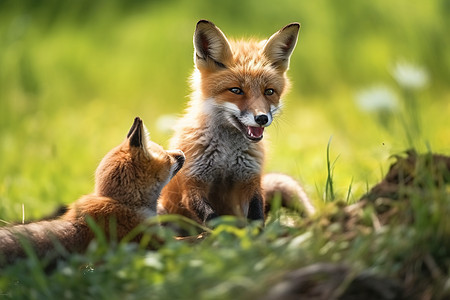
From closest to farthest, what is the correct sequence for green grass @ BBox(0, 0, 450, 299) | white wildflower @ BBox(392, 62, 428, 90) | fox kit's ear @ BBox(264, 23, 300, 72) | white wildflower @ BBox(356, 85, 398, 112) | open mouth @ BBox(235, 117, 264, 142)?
1. white wildflower @ BBox(392, 62, 428, 90)
2. white wildflower @ BBox(356, 85, 398, 112)
3. open mouth @ BBox(235, 117, 264, 142)
4. fox kit's ear @ BBox(264, 23, 300, 72)
5. green grass @ BBox(0, 0, 450, 299)

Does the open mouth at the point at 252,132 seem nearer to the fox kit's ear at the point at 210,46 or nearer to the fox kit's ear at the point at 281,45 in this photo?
the fox kit's ear at the point at 210,46

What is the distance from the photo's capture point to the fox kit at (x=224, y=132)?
5457mm

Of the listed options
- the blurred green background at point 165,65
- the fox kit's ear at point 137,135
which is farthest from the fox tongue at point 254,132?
the blurred green background at point 165,65

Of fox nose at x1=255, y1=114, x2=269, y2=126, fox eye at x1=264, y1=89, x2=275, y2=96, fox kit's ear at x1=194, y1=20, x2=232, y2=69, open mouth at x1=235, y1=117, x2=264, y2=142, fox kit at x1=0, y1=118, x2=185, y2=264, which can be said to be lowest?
fox kit at x1=0, y1=118, x2=185, y2=264

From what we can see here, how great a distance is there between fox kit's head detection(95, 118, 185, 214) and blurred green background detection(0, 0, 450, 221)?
164 inches

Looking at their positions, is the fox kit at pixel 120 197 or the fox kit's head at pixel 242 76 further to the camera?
the fox kit's head at pixel 242 76

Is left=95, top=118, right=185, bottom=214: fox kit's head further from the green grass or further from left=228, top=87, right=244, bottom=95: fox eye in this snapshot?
the green grass

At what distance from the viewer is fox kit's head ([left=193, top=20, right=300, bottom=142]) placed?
537cm

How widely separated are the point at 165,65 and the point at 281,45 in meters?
6.08

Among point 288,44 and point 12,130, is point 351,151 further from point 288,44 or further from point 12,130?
point 12,130

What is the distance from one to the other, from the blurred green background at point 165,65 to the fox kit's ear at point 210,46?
3.65 meters

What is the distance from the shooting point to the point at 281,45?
5.91 metres

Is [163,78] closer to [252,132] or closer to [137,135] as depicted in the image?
[252,132]

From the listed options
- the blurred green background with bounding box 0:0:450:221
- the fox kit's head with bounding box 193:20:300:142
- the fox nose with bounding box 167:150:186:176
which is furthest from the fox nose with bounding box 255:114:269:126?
the blurred green background with bounding box 0:0:450:221
